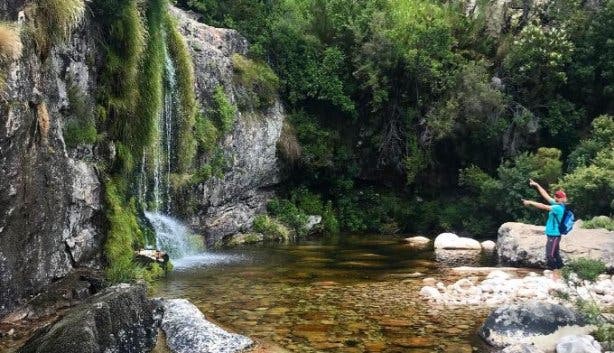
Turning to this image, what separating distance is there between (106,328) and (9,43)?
3.53 meters

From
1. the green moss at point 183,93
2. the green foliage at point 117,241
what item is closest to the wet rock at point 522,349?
the green foliage at point 117,241

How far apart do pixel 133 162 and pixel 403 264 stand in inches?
253

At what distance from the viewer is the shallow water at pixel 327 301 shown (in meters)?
7.15

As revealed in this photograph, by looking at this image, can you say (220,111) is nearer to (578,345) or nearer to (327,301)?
(327,301)

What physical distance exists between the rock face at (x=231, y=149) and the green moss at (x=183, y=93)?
144cm

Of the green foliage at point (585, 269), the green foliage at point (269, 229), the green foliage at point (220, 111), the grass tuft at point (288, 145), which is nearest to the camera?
the green foliage at point (585, 269)

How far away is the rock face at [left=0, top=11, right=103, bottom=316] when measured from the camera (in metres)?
6.81

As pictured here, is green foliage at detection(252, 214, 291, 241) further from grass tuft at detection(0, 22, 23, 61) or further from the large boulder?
grass tuft at detection(0, 22, 23, 61)

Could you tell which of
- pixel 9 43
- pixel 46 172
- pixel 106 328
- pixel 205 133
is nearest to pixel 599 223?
pixel 205 133

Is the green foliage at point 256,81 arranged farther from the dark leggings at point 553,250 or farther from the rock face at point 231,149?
the dark leggings at point 553,250

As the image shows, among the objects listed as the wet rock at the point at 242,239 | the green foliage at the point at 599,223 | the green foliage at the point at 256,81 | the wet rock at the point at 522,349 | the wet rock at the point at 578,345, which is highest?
the green foliage at the point at 256,81

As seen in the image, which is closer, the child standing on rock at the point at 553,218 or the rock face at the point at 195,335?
the rock face at the point at 195,335

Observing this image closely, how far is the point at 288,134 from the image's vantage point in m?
21.0

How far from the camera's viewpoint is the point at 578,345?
611 cm
